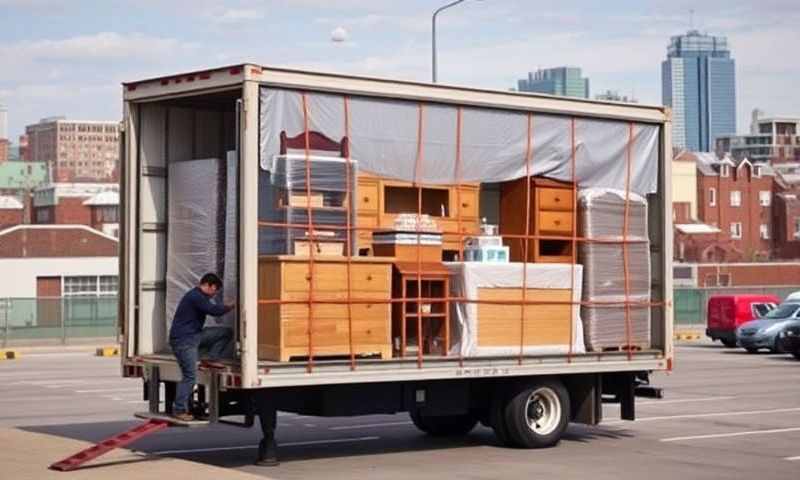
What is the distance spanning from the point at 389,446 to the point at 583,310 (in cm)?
283

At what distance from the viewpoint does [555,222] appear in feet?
58.9

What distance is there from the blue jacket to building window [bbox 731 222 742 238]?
117 metres

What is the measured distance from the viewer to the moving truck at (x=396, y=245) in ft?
50.8

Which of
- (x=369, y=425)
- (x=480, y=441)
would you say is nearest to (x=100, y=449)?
(x=480, y=441)

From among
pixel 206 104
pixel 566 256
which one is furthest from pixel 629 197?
pixel 206 104

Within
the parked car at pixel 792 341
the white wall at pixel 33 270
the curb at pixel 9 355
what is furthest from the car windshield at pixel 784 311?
the white wall at pixel 33 270

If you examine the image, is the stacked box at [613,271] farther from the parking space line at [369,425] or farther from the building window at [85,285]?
the building window at [85,285]

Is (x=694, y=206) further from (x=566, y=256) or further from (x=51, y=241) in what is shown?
(x=566, y=256)

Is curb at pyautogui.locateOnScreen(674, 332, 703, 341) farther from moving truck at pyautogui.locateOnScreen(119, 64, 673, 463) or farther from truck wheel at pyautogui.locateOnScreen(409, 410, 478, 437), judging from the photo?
moving truck at pyautogui.locateOnScreen(119, 64, 673, 463)

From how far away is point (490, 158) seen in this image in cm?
1738

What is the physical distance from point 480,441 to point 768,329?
→ 2385cm

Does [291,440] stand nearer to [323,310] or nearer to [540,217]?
[323,310]

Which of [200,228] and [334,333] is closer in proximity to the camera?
[334,333]

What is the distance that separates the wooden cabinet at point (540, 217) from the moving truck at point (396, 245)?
26 mm
